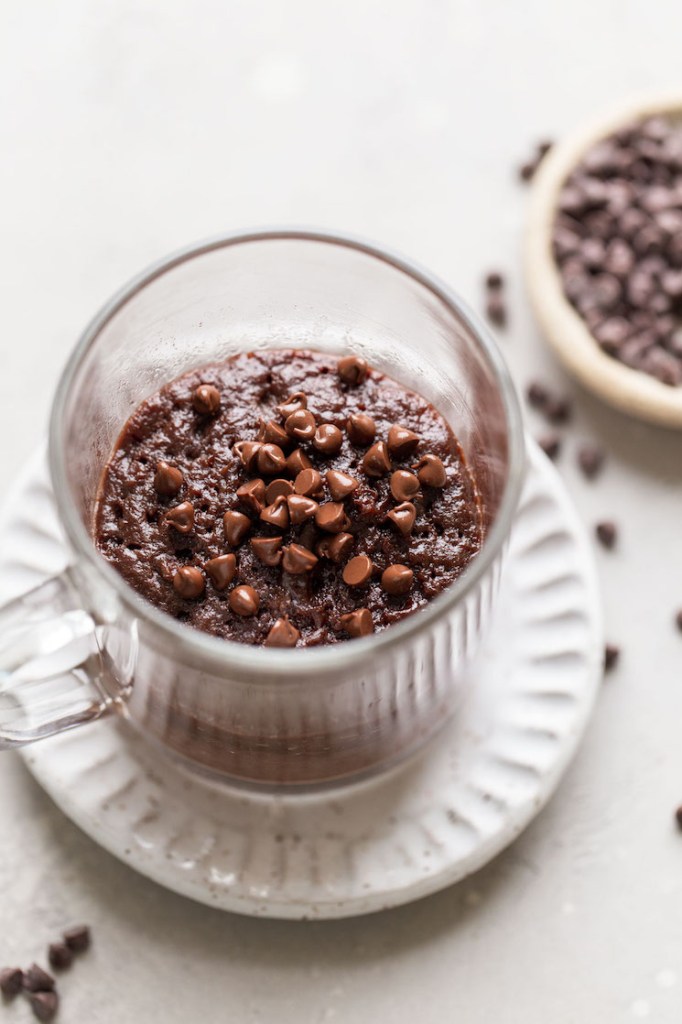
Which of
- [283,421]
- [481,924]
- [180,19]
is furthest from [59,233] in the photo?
[481,924]

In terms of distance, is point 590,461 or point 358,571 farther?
point 590,461

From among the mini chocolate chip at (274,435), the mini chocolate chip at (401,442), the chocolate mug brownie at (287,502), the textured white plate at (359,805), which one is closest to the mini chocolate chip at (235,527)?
the chocolate mug brownie at (287,502)

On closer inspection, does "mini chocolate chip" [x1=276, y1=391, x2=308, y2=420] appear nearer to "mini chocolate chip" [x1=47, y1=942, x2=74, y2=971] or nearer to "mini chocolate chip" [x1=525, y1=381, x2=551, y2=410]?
"mini chocolate chip" [x1=525, y1=381, x2=551, y2=410]

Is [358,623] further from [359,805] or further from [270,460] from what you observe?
[359,805]

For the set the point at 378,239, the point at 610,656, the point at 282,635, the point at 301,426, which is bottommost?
the point at 610,656

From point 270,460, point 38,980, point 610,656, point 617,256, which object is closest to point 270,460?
point 270,460

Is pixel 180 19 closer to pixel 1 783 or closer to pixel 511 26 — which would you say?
pixel 511 26

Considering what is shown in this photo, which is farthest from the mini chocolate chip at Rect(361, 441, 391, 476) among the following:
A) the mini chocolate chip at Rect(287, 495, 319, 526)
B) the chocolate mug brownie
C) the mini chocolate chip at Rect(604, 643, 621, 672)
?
the mini chocolate chip at Rect(604, 643, 621, 672)
